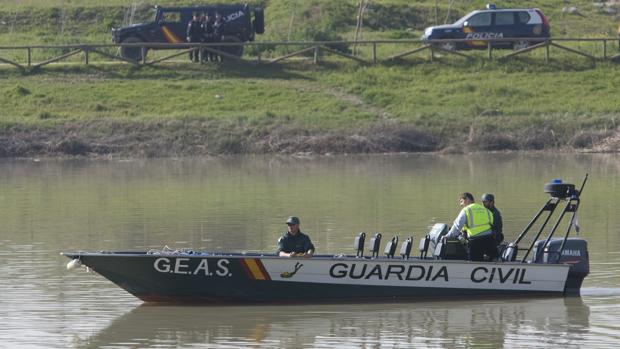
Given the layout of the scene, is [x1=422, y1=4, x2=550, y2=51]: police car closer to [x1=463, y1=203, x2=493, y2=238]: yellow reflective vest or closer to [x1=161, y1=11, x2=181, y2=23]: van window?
[x1=161, y1=11, x2=181, y2=23]: van window

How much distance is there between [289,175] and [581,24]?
24591 mm

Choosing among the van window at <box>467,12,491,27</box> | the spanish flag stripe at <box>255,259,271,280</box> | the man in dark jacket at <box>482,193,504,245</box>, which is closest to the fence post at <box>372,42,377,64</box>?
the van window at <box>467,12,491,27</box>

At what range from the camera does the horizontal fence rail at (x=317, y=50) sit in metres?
49.8

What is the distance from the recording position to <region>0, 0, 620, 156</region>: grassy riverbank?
4325cm

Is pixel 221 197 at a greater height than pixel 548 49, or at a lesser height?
lesser

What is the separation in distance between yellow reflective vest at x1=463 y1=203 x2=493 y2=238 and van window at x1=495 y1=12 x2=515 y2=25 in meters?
31.8

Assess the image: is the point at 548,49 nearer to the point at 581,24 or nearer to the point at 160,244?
the point at 581,24

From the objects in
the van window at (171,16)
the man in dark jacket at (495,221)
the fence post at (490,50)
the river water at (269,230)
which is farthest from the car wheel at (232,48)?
the man in dark jacket at (495,221)

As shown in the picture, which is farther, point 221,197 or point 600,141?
point 600,141

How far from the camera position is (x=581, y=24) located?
193 feet

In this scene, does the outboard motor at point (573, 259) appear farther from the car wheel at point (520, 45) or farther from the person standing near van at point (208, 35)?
the person standing near van at point (208, 35)

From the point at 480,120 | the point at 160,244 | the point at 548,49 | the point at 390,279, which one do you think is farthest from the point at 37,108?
the point at 390,279

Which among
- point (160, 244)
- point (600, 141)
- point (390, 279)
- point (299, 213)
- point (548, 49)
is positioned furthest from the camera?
point (548, 49)

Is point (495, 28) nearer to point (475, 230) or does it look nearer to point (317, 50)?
point (317, 50)
